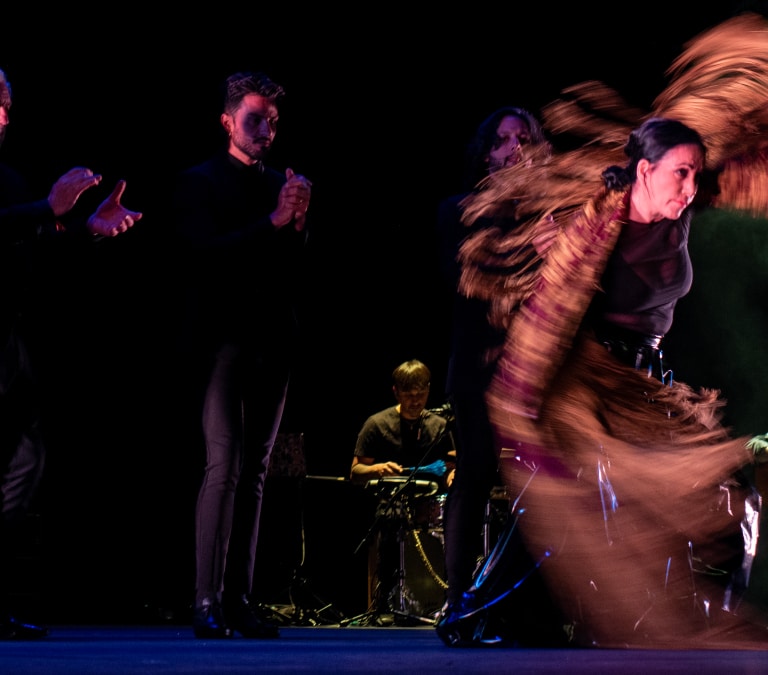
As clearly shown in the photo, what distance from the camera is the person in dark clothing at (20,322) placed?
11.6ft

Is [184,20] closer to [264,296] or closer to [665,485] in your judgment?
[264,296]

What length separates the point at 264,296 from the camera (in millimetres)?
3662

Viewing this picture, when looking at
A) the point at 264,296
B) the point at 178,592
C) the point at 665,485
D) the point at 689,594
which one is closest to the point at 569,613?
the point at 689,594

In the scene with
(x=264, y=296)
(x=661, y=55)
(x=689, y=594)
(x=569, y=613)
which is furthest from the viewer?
(x=661, y=55)

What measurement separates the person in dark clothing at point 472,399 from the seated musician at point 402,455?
2.56m

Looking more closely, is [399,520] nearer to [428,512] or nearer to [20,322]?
[428,512]

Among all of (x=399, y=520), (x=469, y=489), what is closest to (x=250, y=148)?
(x=469, y=489)

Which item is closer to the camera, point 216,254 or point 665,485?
point 665,485

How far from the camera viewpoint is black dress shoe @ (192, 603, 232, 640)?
3.43 m

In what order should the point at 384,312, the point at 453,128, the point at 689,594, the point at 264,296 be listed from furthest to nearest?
1. the point at 384,312
2. the point at 453,128
3. the point at 264,296
4. the point at 689,594

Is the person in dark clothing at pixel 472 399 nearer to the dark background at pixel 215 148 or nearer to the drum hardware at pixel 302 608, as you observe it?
the dark background at pixel 215 148

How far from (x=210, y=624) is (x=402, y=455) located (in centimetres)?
326

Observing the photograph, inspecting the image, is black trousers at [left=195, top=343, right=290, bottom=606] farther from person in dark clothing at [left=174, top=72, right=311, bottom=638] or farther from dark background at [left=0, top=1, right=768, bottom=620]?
dark background at [left=0, top=1, right=768, bottom=620]

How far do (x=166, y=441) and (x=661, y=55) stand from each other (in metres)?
3.48
